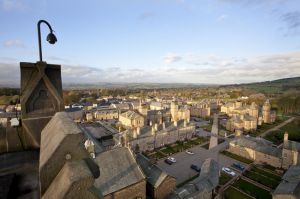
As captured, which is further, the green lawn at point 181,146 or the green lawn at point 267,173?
the green lawn at point 181,146

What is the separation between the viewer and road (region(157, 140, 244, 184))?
31758mm

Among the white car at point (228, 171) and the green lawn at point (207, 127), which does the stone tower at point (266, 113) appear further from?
the white car at point (228, 171)

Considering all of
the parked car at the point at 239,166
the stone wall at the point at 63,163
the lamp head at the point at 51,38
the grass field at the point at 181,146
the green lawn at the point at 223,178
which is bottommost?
the green lawn at the point at 223,178

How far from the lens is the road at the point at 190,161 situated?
1250 inches

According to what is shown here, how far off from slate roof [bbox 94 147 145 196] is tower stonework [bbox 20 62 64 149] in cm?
1312

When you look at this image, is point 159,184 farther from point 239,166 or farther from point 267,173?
point 267,173

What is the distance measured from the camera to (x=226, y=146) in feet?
148

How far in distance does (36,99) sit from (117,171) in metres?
14.8

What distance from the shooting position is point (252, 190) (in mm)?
26750

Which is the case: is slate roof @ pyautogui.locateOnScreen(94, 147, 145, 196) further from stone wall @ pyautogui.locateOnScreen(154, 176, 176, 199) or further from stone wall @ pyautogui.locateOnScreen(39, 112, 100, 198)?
stone wall @ pyautogui.locateOnScreen(39, 112, 100, 198)

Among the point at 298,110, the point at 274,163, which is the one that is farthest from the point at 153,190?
the point at 298,110

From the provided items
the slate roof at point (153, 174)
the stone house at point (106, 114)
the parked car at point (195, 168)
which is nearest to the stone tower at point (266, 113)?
the parked car at point (195, 168)

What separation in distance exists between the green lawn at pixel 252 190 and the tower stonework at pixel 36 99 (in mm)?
29169

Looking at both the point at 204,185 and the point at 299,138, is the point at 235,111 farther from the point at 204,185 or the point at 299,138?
the point at 204,185
